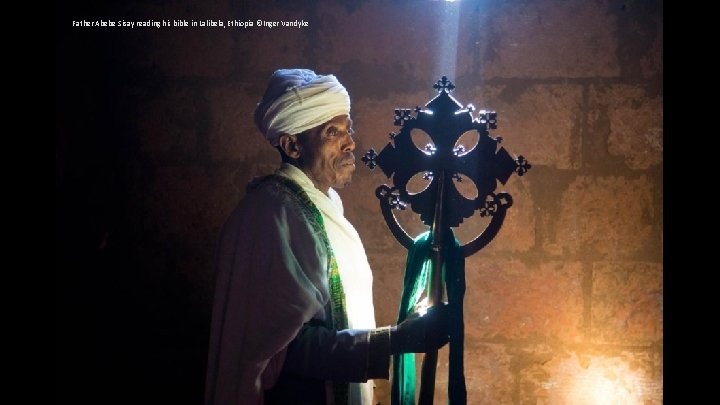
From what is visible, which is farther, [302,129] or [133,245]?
[133,245]

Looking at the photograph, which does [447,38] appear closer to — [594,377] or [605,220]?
[605,220]

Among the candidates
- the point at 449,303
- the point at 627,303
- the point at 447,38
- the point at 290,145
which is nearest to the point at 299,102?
the point at 290,145

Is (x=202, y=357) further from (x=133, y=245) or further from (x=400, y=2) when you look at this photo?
(x=400, y=2)

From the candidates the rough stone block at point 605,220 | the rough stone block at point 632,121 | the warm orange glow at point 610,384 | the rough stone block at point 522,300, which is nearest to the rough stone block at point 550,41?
the rough stone block at point 632,121

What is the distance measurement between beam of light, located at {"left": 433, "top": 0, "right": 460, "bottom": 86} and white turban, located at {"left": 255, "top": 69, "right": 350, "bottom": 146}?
0.96m

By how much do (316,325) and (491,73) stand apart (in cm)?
165

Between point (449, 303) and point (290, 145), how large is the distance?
0.84m

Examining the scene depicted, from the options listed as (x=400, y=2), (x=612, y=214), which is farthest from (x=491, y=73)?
(x=612, y=214)

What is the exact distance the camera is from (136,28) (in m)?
3.25

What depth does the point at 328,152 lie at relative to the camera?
233cm

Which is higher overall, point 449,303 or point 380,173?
point 380,173

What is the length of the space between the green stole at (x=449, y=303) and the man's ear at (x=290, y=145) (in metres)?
0.58

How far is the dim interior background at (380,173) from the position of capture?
9.94 ft

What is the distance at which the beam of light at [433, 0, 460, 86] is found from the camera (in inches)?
122
